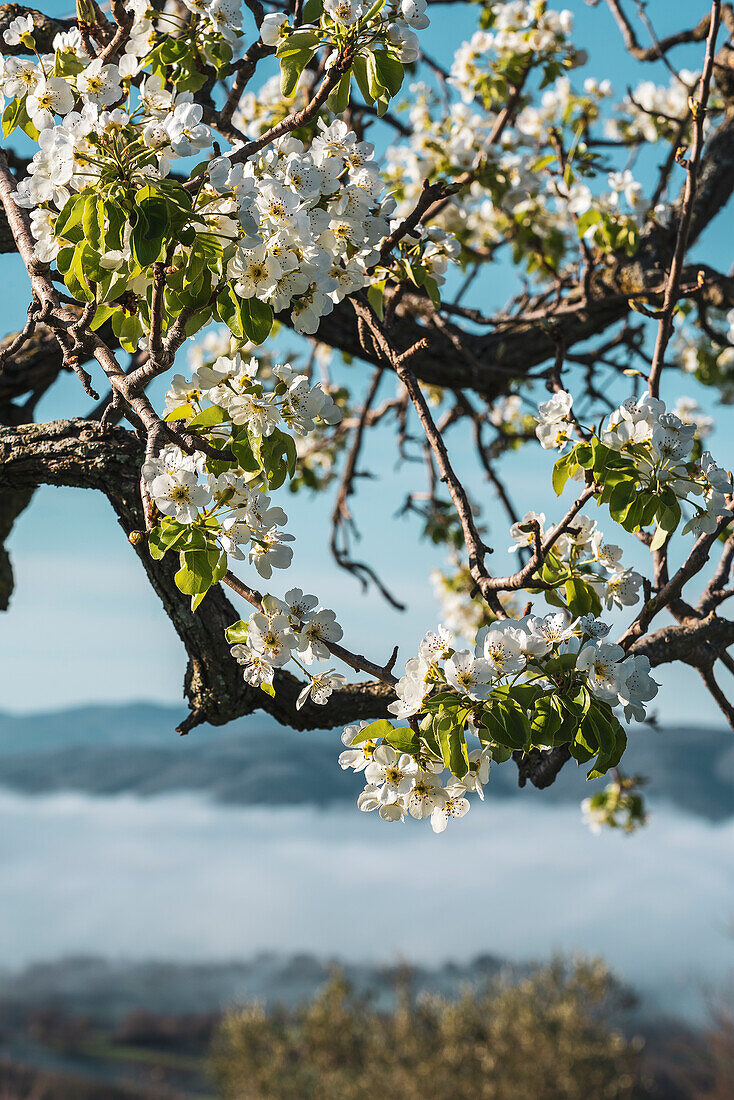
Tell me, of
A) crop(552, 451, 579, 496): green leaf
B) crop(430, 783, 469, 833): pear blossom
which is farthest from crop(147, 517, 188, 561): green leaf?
crop(552, 451, 579, 496): green leaf

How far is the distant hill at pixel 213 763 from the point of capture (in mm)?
20078

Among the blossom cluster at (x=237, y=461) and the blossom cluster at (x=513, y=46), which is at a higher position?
the blossom cluster at (x=513, y=46)

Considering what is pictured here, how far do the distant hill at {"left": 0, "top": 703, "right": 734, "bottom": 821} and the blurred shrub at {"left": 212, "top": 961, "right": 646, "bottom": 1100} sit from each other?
19.3ft

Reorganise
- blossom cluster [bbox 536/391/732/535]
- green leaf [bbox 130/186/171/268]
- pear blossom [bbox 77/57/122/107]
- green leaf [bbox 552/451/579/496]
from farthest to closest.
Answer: green leaf [bbox 552/451/579/496] → blossom cluster [bbox 536/391/732/535] → pear blossom [bbox 77/57/122/107] → green leaf [bbox 130/186/171/268]

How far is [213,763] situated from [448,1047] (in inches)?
509

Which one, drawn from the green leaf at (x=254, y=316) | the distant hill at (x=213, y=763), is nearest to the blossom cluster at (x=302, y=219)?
the green leaf at (x=254, y=316)

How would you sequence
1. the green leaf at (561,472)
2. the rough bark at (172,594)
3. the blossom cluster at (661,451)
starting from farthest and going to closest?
the rough bark at (172,594) < the green leaf at (561,472) < the blossom cluster at (661,451)

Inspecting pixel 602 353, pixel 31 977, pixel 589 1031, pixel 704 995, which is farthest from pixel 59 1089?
pixel 602 353

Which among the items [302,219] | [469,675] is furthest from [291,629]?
[302,219]

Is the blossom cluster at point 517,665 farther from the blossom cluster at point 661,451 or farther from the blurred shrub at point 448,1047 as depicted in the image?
the blurred shrub at point 448,1047

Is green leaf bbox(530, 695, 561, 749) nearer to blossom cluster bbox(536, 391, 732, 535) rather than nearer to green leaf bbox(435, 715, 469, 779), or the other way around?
green leaf bbox(435, 715, 469, 779)

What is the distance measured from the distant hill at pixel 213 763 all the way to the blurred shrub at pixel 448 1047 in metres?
A: 5.87

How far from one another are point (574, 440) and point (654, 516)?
187 mm

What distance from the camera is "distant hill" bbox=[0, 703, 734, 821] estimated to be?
20078 mm
